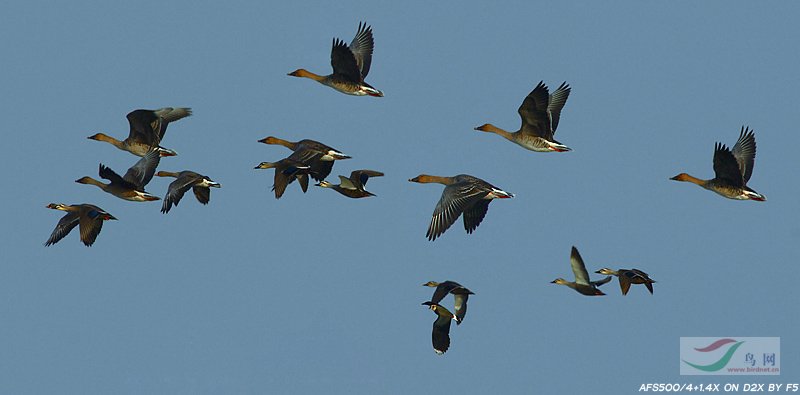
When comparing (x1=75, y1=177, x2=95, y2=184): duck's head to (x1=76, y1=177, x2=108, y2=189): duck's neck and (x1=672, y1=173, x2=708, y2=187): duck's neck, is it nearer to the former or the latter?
(x1=76, y1=177, x2=108, y2=189): duck's neck

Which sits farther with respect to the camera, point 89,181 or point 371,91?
point 89,181

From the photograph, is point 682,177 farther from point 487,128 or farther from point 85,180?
point 85,180

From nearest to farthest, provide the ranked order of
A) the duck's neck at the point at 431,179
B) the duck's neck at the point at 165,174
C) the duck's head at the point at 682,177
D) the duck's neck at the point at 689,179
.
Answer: the duck's neck at the point at 689,179
the duck's neck at the point at 431,179
the duck's head at the point at 682,177
the duck's neck at the point at 165,174

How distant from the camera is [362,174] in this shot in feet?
160

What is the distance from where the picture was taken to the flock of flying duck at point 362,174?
45.8 m

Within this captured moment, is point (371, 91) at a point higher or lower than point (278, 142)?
higher

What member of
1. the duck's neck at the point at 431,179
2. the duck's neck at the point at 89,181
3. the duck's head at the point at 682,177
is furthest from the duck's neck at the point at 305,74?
the duck's head at the point at 682,177

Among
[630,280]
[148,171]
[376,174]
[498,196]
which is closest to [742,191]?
[630,280]

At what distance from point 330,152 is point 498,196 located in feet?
18.7

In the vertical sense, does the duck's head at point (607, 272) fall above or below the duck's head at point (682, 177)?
below

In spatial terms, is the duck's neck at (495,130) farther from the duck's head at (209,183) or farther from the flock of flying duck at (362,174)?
the duck's head at (209,183)

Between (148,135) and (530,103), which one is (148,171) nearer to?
(148,135)

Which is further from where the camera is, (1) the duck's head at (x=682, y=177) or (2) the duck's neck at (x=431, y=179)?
(1) the duck's head at (x=682, y=177)

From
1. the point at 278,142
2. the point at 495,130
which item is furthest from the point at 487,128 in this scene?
the point at 278,142
